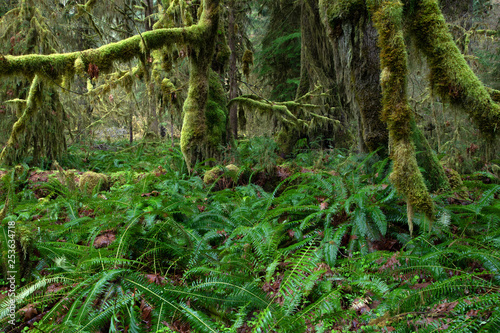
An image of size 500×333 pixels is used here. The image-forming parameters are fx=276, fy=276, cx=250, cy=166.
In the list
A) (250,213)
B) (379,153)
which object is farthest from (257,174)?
(379,153)

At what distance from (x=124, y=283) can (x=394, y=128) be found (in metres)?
2.63

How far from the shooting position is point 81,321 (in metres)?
1.69

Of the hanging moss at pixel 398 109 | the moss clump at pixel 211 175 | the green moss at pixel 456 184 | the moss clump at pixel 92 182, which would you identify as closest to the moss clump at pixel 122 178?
the moss clump at pixel 92 182

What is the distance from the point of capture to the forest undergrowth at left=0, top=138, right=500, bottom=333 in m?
1.68

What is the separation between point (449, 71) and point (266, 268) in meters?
2.65

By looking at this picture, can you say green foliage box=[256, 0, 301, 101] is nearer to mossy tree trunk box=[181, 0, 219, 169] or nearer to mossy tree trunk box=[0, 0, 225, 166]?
mossy tree trunk box=[181, 0, 219, 169]

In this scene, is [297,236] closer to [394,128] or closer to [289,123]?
[394,128]

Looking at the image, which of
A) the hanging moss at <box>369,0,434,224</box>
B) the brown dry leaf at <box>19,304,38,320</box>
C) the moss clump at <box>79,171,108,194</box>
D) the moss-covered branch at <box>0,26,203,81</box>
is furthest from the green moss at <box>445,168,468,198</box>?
the moss clump at <box>79,171,108,194</box>

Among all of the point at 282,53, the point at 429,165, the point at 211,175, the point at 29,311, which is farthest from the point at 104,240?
the point at 282,53

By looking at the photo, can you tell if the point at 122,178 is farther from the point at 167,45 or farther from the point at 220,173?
the point at 167,45

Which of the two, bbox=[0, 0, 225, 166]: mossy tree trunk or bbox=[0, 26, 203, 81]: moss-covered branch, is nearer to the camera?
bbox=[0, 26, 203, 81]: moss-covered branch

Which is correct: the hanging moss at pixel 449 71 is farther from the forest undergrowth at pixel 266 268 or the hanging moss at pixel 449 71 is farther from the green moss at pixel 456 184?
the green moss at pixel 456 184

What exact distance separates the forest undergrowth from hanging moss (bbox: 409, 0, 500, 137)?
819mm

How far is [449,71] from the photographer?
9.13 feet
